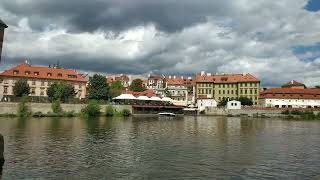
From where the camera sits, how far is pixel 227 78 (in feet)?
508

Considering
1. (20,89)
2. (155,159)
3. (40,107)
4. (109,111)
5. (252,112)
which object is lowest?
(155,159)

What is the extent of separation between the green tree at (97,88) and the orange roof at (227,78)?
50.7m

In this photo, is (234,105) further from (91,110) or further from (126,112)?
(91,110)

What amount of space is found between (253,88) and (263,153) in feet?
380

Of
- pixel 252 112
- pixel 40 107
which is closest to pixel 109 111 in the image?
pixel 40 107

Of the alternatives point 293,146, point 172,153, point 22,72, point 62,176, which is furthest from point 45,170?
point 22,72

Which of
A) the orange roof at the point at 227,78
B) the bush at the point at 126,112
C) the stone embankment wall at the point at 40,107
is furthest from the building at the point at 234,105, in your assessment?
the stone embankment wall at the point at 40,107

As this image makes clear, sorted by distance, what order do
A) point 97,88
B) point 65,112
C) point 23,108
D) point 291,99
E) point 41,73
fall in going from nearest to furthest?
1. point 23,108
2. point 65,112
3. point 97,88
4. point 41,73
5. point 291,99

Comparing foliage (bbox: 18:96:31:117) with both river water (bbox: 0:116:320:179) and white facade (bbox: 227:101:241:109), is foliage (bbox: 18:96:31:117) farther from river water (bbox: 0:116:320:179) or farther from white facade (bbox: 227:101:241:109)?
white facade (bbox: 227:101:241:109)

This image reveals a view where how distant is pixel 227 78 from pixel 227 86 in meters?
3.07

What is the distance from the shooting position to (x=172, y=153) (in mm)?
32562

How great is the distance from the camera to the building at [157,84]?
164m

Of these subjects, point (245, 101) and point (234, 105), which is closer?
point (234, 105)

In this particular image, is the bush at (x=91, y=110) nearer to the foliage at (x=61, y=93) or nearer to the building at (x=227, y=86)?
the foliage at (x=61, y=93)
